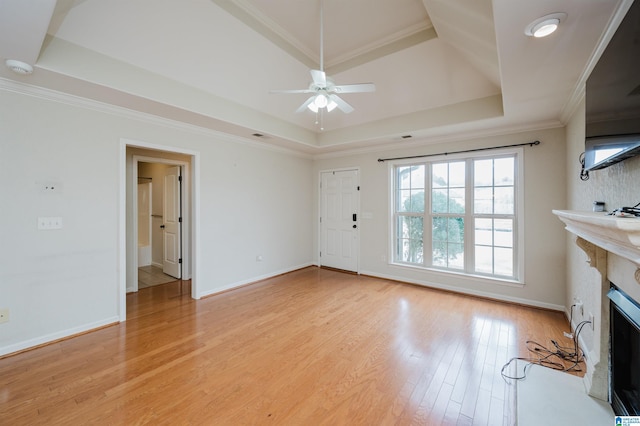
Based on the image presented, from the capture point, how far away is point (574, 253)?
2908 mm

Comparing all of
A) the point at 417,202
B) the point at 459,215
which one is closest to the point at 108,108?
the point at 417,202

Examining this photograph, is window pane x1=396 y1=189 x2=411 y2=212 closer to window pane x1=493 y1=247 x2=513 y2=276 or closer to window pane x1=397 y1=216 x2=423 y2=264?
window pane x1=397 y1=216 x2=423 y2=264

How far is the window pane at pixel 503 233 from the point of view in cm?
379

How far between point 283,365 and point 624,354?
7.78ft

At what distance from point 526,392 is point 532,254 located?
228 centimetres

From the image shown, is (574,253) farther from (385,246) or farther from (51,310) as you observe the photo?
(51,310)

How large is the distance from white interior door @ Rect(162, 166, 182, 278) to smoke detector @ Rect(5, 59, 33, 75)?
261 centimetres

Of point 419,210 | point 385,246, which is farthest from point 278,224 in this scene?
point 419,210

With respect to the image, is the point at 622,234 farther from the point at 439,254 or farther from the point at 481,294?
the point at 439,254

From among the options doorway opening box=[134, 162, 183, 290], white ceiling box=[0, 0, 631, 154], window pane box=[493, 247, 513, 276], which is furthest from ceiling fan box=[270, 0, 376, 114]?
doorway opening box=[134, 162, 183, 290]

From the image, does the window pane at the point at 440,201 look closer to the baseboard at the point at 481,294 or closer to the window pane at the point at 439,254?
the window pane at the point at 439,254

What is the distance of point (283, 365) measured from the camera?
231 centimetres

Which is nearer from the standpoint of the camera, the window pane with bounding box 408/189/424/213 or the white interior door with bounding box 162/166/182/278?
the window pane with bounding box 408/189/424/213

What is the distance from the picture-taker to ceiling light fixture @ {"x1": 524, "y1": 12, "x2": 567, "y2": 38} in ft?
4.80
